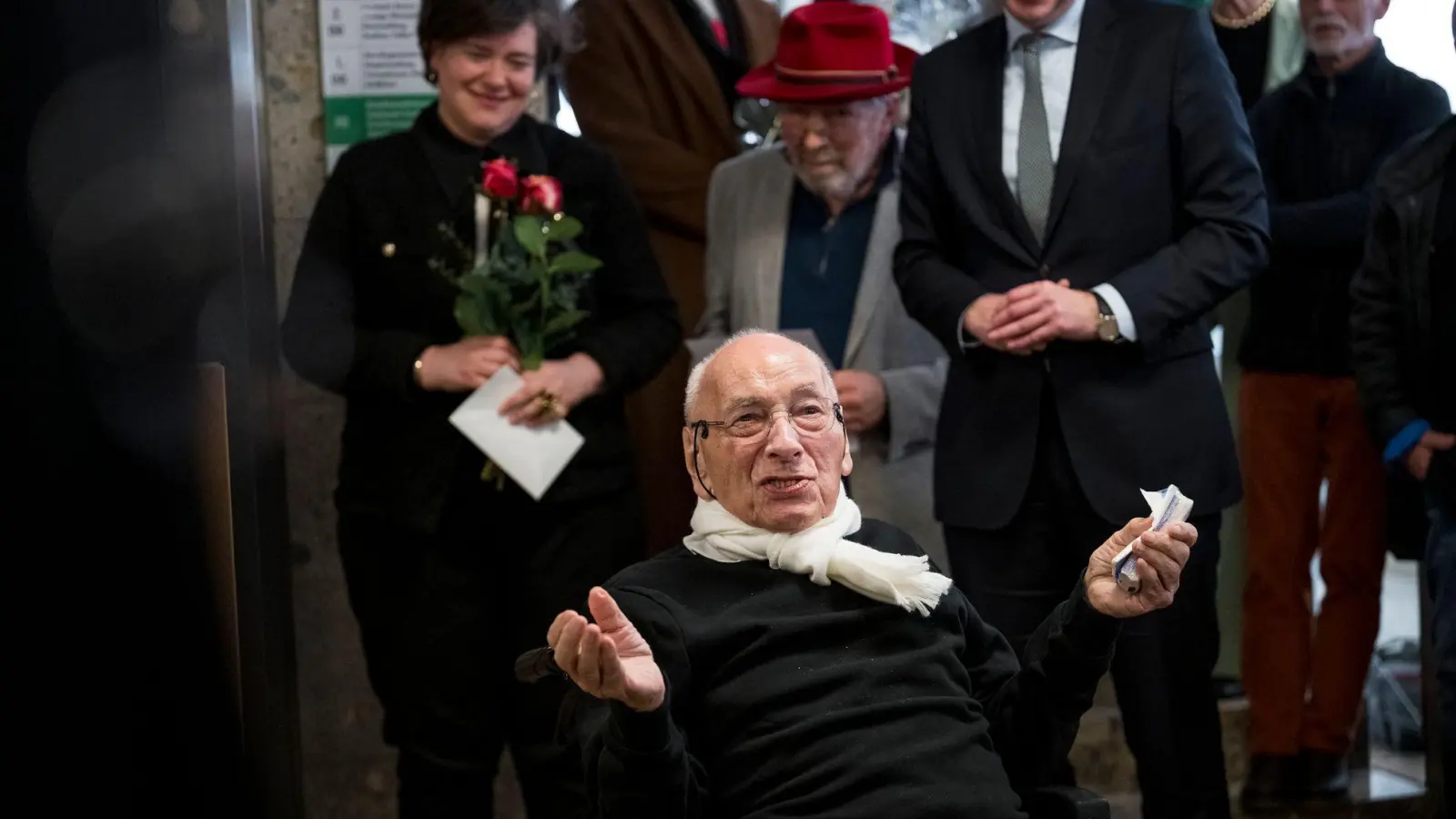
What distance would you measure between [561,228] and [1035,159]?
2.64 ft

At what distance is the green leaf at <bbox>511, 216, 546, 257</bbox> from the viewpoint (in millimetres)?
2891

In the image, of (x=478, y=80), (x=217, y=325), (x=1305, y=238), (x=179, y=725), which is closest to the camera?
(x=179, y=725)

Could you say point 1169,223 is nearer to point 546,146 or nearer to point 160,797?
point 546,146

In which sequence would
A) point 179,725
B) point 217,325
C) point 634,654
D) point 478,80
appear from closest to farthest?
1. point 634,654
2. point 179,725
3. point 217,325
4. point 478,80

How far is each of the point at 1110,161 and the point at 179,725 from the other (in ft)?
5.40

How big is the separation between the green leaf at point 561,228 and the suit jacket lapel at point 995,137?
27.0 inches

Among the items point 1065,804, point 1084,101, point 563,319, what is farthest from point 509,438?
point 1065,804

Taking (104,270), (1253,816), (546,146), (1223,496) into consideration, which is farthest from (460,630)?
(1253,816)

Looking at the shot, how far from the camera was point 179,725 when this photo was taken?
2.17 meters

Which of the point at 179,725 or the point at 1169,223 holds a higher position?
the point at 1169,223

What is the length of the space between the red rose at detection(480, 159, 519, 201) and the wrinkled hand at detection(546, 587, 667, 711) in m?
1.27

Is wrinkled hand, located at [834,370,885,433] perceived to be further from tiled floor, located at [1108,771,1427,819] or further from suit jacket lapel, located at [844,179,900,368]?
tiled floor, located at [1108,771,1427,819]

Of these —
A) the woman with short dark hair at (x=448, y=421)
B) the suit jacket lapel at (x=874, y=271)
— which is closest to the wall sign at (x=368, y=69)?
the woman with short dark hair at (x=448, y=421)

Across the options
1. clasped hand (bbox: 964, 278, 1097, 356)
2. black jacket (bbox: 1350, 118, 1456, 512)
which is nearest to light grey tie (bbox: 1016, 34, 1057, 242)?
clasped hand (bbox: 964, 278, 1097, 356)
